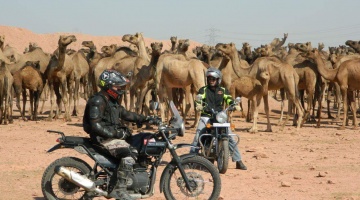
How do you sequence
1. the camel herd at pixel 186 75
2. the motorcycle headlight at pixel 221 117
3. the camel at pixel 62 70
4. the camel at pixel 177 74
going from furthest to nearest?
the camel at pixel 62 70, the camel herd at pixel 186 75, the camel at pixel 177 74, the motorcycle headlight at pixel 221 117

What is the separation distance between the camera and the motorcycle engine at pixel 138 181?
854 cm

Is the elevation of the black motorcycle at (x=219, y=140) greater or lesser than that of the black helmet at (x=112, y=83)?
lesser

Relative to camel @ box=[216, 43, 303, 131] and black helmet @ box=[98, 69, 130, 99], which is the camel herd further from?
black helmet @ box=[98, 69, 130, 99]

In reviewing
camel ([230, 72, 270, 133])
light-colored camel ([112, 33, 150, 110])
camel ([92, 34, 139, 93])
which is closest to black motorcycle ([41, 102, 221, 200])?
camel ([230, 72, 270, 133])

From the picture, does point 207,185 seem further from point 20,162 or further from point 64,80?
point 64,80

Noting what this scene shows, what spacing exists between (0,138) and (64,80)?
5.58 metres

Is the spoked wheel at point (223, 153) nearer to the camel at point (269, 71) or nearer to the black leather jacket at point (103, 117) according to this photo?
the black leather jacket at point (103, 117)

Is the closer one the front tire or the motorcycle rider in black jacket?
the motorcycle rider in black jacket

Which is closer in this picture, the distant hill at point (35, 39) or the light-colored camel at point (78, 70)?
the light-colored camel at point (78, 70)

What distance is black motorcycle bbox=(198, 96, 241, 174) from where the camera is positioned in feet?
37.6

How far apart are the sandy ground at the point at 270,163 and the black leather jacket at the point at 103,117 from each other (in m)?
1.54

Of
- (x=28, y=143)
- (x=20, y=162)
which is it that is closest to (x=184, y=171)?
(x=20, y=162)

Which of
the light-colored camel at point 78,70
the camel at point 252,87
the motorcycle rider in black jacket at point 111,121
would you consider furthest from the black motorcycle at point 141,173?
the light-colored camel at point 78,70

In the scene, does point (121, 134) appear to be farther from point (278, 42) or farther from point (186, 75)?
point (278, 42)
